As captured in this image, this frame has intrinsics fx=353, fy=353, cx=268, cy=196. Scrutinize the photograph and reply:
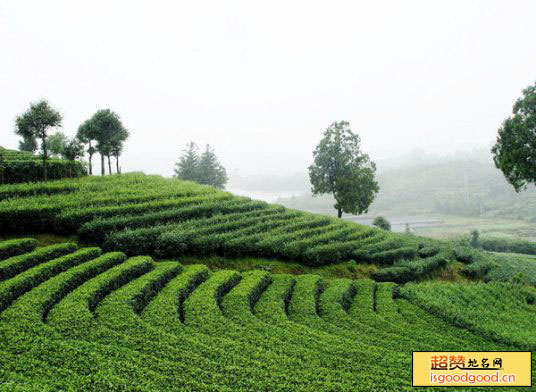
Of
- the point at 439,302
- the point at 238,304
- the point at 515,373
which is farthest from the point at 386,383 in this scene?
the point at 439,302

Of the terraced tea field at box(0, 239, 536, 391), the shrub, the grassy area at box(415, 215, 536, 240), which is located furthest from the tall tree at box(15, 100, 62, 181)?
the grassy area at box(415, 215, 536, 240)

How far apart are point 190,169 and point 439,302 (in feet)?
122

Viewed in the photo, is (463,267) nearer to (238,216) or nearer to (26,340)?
(238,216)

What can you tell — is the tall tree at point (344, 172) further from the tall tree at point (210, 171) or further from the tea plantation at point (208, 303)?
the tall tree at point (210, 171)

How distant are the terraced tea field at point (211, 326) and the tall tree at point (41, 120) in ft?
32.4

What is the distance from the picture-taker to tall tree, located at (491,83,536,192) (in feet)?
64.2

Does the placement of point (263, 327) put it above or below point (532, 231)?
above

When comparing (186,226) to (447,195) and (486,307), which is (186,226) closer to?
(486,307)

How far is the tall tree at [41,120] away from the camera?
1878cm

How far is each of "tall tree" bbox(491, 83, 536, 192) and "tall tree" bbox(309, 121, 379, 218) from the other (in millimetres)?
8813

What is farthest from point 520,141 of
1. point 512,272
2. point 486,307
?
point 486,307

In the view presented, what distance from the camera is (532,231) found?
169ft

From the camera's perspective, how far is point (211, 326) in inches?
324

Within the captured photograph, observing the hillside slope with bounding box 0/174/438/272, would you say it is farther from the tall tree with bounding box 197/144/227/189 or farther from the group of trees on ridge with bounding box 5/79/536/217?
the tall tree with bounding box 197/144/227/189
